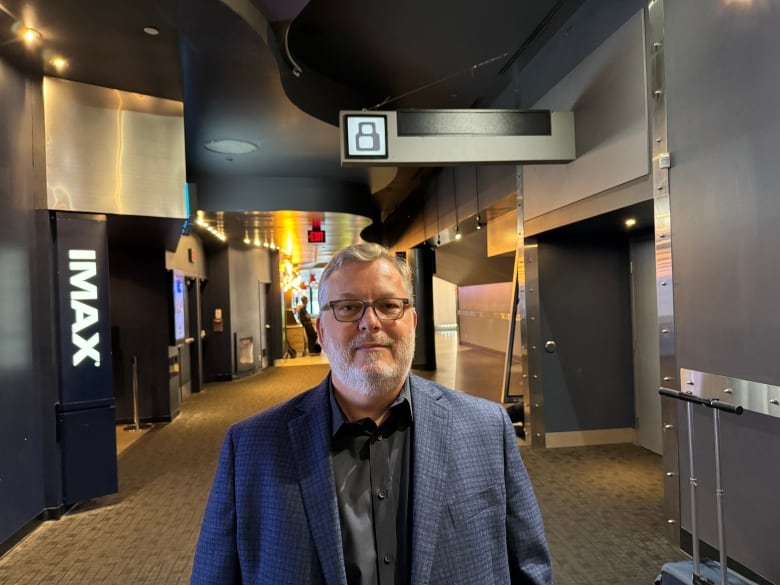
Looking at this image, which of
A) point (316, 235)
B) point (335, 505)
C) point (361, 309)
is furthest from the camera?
point (316, 235)

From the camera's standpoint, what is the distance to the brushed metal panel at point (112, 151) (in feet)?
12.3

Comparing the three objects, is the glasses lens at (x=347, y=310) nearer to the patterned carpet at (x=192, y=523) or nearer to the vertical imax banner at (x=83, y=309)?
the patterned carpet at (x=192, y=523)

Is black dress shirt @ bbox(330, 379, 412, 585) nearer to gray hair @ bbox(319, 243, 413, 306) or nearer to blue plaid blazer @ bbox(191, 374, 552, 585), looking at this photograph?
blue plaid blazer @ bbox(191, 374, 552, 585)

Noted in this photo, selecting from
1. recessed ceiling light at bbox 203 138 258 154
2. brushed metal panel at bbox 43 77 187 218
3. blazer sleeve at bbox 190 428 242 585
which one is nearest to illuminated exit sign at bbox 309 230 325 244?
recessed ceiling light at bbox 203 138 258 154

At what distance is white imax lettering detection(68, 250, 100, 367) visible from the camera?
3.84m

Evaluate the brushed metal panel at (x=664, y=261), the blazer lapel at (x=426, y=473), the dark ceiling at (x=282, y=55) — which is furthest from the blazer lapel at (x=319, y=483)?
the brushed metal panel at (x=664, y=261)

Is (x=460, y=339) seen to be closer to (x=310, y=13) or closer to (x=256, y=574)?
(x=310, y=13)

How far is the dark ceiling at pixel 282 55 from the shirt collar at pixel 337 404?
8.20ft

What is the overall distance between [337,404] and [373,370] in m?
0.14

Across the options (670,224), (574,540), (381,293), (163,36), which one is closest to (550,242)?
(670,224)

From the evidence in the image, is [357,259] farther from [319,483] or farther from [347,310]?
[319,483]

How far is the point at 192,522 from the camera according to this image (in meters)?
3.65

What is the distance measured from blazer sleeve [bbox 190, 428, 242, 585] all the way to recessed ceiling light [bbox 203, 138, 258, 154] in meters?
4.83

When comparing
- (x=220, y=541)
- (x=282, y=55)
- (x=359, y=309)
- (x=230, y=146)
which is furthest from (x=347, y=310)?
(x=230, y=146)
